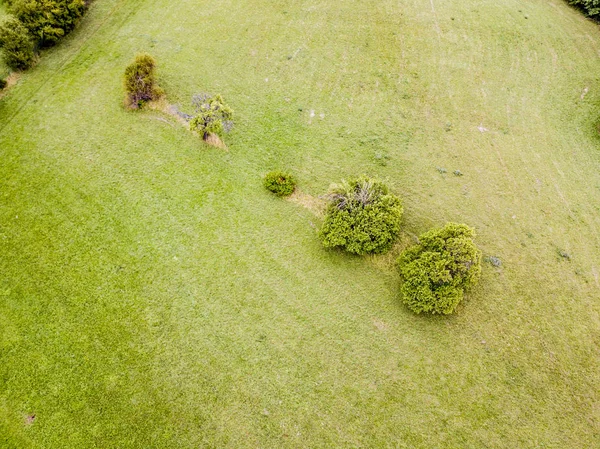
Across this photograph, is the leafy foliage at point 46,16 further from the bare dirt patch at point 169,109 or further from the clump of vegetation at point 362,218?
the clump of vegetation at point 362,218

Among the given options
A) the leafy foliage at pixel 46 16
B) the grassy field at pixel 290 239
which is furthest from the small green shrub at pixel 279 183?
the leafy foliage at pixel 46 16

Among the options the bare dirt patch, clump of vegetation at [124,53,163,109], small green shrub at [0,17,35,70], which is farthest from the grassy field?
small green shrub at [0,17,35,70]

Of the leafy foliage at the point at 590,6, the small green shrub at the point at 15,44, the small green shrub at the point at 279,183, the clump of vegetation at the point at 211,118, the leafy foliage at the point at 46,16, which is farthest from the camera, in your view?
the leafy foliage at the point at 590,6

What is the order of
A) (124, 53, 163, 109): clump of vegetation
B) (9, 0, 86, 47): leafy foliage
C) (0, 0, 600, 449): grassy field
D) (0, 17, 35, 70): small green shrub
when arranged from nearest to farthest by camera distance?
1. (0, 0, 600, 449): grassy field
2. (124, 53, 163, 109): clump of vegetation
3. (0, 17, 35, 70): small green shrub
4. (9, 0, 86, 47): leafy foliage

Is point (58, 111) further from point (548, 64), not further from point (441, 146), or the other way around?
point (548, 64)

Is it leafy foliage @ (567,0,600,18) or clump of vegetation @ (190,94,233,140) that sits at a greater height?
leafy foliage @ (567,0,600,18)

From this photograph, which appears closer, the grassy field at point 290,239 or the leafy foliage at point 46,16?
the grassy field at point 290,239

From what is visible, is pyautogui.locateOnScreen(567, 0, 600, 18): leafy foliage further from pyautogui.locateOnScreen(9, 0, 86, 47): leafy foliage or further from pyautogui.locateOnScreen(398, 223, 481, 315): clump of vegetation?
pyautogui.locateOnScreen(9, 0, 86, 47): leafy foliage
